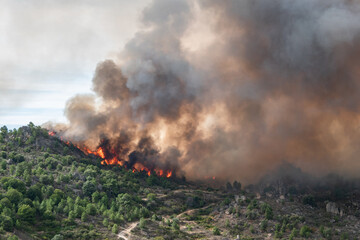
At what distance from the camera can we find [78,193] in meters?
109

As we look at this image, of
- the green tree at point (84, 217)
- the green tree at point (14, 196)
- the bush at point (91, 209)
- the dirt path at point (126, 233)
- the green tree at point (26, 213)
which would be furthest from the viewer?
the bush at point (91, 209)

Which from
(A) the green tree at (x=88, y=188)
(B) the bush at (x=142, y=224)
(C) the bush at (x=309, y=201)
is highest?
(A) the green tree at (x=88, y=188)

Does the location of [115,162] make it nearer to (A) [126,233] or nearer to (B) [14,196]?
(B) [14,196]

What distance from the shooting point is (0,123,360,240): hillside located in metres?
87.9

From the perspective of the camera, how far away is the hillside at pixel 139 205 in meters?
87.9

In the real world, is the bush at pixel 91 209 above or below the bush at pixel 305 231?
above

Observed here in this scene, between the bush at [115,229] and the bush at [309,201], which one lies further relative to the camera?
the bush at [309,201]

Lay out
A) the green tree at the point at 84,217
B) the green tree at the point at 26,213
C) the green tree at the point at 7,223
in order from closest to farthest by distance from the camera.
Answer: the green tree at the point at 7,223, the green tree at the point at 26,213, the green tree at the point at 84,217

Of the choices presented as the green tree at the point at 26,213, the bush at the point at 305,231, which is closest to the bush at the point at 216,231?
the bush at the point at 305,231

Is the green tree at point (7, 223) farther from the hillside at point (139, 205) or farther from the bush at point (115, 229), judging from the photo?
the bush at point (115, 229)

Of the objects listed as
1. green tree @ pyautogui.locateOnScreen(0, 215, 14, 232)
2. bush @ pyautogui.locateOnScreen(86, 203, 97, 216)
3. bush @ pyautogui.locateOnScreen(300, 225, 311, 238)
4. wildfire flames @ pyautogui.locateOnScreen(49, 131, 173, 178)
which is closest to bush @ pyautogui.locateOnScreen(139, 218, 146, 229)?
bush @ pyautogui.locateOnScreen(86, 203, 97, 216)

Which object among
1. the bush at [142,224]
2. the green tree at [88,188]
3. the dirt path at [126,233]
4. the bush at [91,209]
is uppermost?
the green tree at [88,188]

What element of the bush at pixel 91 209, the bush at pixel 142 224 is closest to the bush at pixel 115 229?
the bush at pixel 142 224

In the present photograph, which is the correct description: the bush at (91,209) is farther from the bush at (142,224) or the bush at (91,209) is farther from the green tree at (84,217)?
the bush at (142,224)
